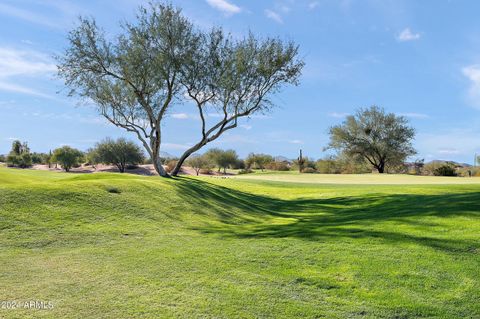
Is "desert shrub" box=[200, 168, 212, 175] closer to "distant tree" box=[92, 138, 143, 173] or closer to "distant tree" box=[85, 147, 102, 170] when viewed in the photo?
"distant tree" box=[92, 138, 143, 173]

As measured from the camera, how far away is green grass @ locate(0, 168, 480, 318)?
5.14 meters

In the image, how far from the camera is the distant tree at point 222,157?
192ft

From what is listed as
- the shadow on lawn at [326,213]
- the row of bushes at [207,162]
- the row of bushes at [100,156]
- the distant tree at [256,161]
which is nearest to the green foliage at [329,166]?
the row of bushes at [207,162]

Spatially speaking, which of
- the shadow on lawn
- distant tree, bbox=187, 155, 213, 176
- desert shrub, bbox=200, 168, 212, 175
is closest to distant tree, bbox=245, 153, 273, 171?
distant tree, bbox=187, 155, 213, 176

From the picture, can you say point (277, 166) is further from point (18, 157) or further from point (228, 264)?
point (228, 264)

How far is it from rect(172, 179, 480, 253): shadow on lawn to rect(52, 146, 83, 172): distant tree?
132ft

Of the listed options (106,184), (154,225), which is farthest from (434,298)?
(106,184)

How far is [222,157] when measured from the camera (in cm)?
5938

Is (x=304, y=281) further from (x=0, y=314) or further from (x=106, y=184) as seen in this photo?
(x=106, y=184)

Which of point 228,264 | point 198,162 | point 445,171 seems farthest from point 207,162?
point 228,264

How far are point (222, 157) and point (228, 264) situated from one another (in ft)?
173

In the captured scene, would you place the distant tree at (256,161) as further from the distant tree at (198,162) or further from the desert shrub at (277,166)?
the distant tree at (198,162)

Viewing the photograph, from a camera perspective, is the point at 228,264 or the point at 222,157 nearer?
the point at 228,264

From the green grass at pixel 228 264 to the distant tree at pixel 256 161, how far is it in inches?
2136
